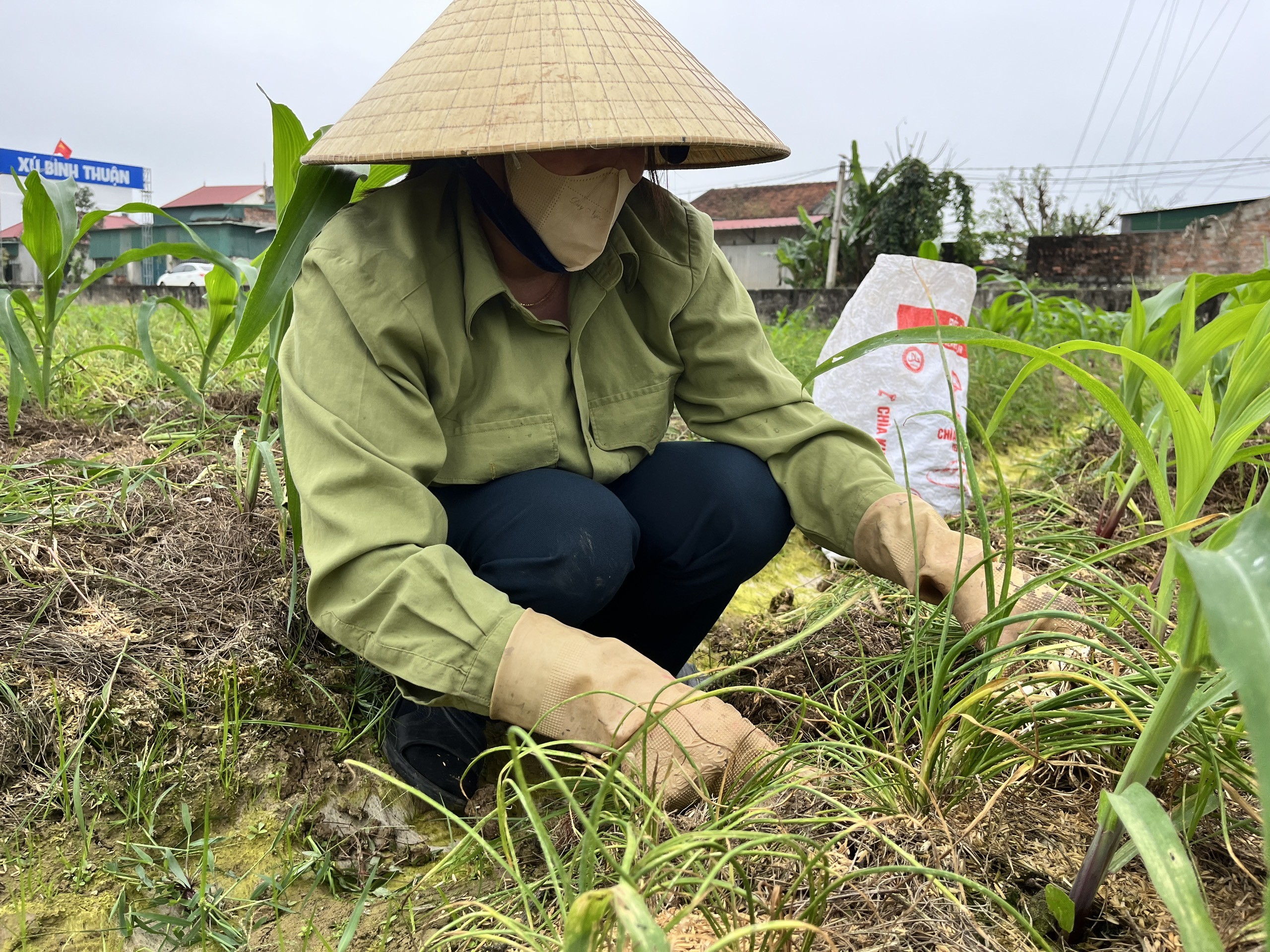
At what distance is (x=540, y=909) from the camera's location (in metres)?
0.60

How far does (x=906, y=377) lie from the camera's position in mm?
2059

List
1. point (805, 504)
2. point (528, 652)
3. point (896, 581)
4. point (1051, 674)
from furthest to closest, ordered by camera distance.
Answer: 1. point (805, 504)
2. point (896, 581)
3. point (528, 652)
4. point (1051, 674)

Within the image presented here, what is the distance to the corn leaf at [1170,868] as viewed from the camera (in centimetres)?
42

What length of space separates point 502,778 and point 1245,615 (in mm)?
488

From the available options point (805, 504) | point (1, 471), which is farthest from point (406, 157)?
point (1, 471)

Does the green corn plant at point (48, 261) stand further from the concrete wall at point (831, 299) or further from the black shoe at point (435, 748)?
the concrete wall at point (831, 299)

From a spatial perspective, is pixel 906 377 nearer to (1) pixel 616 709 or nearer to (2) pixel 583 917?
(1) pixel 616 709

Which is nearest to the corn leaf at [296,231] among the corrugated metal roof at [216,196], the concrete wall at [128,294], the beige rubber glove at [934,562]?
the beige rubber glove at [934,562]

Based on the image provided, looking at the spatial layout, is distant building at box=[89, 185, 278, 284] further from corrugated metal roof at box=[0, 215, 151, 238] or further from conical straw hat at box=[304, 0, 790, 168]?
conical straw hat at box=[304, 0, 790, 168]

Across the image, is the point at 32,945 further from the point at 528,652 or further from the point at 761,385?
the point at 761,385

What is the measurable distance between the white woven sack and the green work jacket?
759mm

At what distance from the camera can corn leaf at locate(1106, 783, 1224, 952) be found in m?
0.42

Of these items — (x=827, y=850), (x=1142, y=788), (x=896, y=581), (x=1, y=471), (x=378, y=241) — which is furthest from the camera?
(x=1, y=471)

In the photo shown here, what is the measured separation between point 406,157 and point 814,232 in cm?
1119
